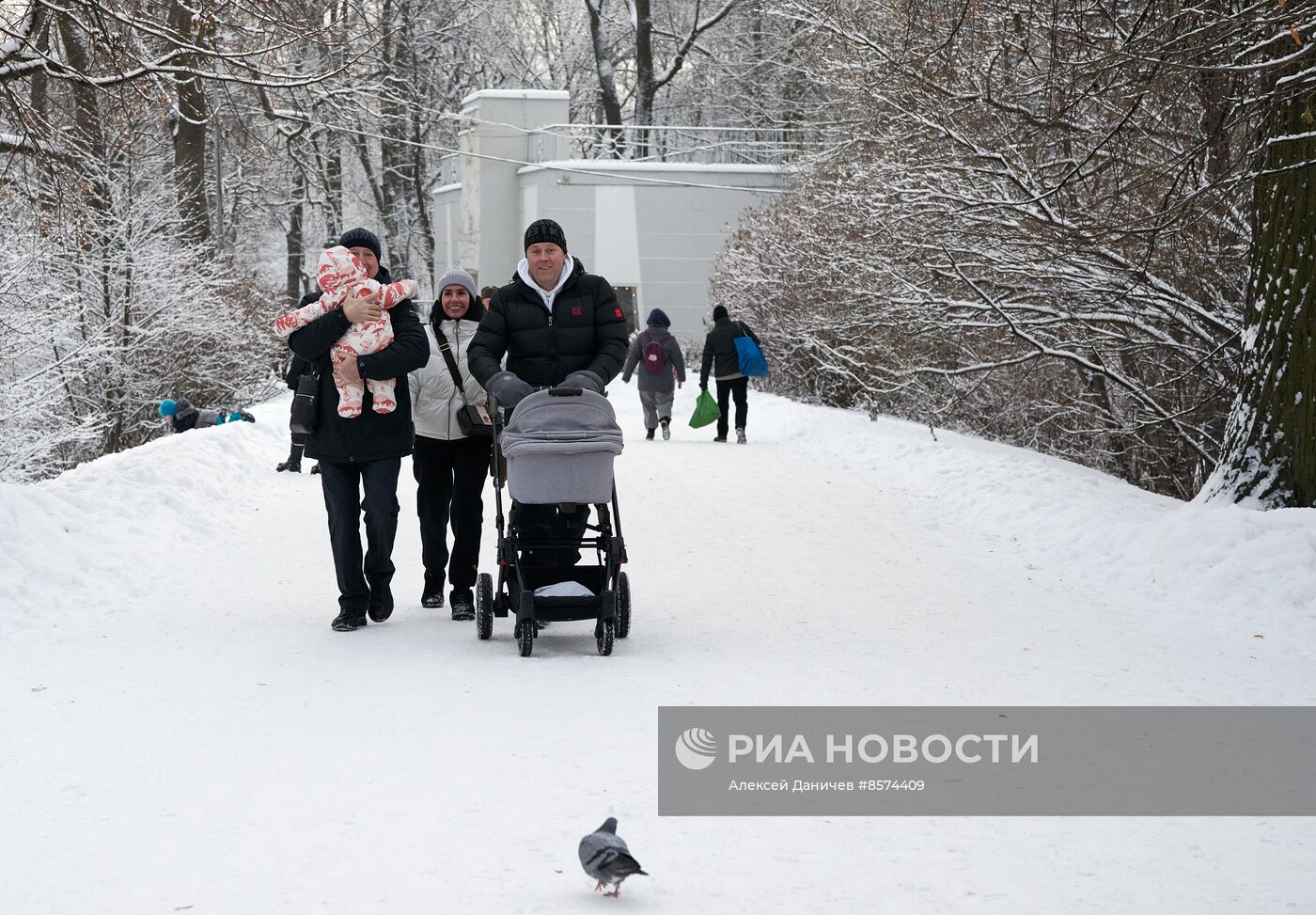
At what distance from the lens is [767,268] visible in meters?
28.2

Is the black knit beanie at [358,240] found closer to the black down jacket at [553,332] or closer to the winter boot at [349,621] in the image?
the black down jacket at [553,332]

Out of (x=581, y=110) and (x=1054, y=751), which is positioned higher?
(x=581, y=110)

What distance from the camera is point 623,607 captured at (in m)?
8.17

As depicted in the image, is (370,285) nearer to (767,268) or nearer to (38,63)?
(38,63)

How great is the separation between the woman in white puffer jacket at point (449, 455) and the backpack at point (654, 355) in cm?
1318

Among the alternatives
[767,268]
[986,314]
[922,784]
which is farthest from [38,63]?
[767,268]

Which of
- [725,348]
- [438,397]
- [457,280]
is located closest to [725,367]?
[725,348]

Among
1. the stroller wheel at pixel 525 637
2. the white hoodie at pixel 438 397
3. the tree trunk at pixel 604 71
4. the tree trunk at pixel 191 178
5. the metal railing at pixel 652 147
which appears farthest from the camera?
the tree trunk at pixel 604 71

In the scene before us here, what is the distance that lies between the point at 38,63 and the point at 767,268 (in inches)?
709

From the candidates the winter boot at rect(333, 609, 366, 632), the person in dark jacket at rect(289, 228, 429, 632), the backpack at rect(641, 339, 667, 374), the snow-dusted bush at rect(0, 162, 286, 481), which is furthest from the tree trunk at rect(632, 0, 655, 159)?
the winter boot at rect(333, 609, 366, 632)

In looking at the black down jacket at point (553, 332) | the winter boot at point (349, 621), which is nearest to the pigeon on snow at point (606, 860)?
the black down jacket at point (553, 332)

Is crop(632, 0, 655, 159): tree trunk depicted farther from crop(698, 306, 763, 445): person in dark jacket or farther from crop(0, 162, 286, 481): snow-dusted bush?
crop(698, 306, 763, 445): person in dark jacket

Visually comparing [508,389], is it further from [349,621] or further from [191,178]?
[191,178]

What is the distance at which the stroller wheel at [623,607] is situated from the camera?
818cm
